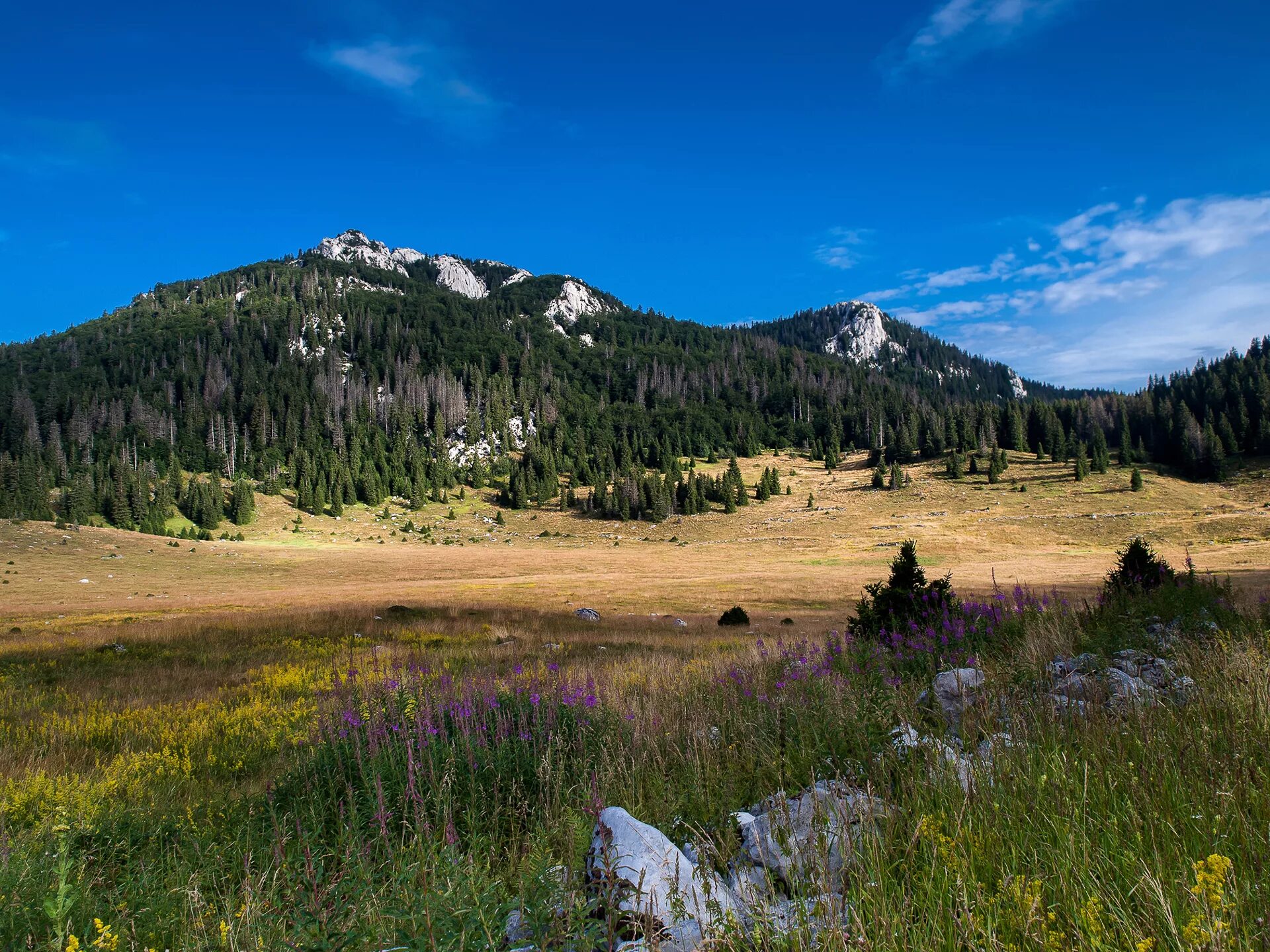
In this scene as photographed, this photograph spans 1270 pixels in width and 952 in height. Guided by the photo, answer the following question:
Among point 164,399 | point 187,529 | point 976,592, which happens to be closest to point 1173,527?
point 976,592

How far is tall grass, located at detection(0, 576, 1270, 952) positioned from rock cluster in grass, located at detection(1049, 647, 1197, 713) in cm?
22

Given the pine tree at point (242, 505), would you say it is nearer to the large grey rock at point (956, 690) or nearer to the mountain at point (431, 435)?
the mountain at point (431, 435)

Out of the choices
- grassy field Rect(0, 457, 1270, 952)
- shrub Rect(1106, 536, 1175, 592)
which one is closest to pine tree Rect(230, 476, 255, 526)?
grassy field Rect(0, 457, 1270, 952)

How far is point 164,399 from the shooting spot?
571 feet

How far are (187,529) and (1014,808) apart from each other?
120 meters

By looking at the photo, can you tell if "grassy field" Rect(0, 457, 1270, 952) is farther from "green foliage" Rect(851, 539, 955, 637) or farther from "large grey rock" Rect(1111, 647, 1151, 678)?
"green foliage" Rect(851, 539, 955, 637)

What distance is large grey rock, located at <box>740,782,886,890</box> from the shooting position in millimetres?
2732

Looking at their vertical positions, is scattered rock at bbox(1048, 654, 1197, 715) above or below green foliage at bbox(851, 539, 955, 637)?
above

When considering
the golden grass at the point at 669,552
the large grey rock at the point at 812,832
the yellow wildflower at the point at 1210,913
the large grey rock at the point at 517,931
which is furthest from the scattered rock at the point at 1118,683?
the golden grass at the point at 669,552

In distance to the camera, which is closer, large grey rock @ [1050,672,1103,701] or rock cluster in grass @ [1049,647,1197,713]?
rock cluster in grass @ [1049,647,1197,713]

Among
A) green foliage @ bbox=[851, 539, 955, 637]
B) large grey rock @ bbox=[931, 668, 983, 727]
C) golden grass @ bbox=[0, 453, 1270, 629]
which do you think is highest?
large grey rock @ bbox=[931, 668, 983, 727]

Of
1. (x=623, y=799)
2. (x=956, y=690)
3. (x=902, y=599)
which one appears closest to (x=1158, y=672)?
(x=956, y=690)

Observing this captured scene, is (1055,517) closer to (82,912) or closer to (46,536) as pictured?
(82,912)

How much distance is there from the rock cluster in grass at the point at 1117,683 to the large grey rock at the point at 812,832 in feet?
6.54
